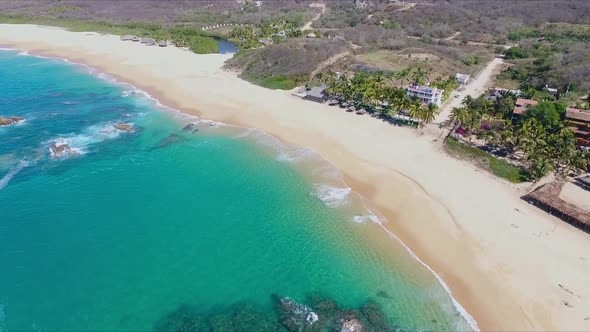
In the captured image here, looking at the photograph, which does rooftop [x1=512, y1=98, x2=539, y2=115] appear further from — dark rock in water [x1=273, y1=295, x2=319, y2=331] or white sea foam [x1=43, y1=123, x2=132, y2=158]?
white sea foam [x1=43, y1=123, x2=132, y2=158]

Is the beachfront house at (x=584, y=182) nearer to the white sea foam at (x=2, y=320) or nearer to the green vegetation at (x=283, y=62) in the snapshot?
the green vegetation at (x=283, y=62)

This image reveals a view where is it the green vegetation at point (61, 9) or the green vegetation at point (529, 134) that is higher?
the green vegetation at point (529, 134)

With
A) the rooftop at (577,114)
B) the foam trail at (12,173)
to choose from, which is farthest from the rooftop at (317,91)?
the foam trail at (12,173)

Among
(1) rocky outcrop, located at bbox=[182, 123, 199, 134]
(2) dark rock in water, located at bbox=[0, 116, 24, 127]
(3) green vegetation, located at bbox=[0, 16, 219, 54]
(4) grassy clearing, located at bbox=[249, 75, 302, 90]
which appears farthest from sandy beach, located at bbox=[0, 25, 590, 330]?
(3) green vegetation, located at bbox=[0, 16, 219, 54]

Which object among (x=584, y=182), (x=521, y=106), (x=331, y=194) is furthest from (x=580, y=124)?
(x=331, y=194)

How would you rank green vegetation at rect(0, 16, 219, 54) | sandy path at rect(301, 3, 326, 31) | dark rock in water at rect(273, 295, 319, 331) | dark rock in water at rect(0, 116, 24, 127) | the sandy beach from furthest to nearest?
sandy path at rect(301, 3, 326, 31)
green vegetation at rect(0, 16, 219, 54)
dark rock in water at rect(0, 116, 24, 127)
the sandy beach
dark rock in water at rect(273, 295, 319, 331)

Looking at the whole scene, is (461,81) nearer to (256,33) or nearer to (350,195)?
(350,195)

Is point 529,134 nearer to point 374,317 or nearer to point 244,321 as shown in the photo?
point 374,317
